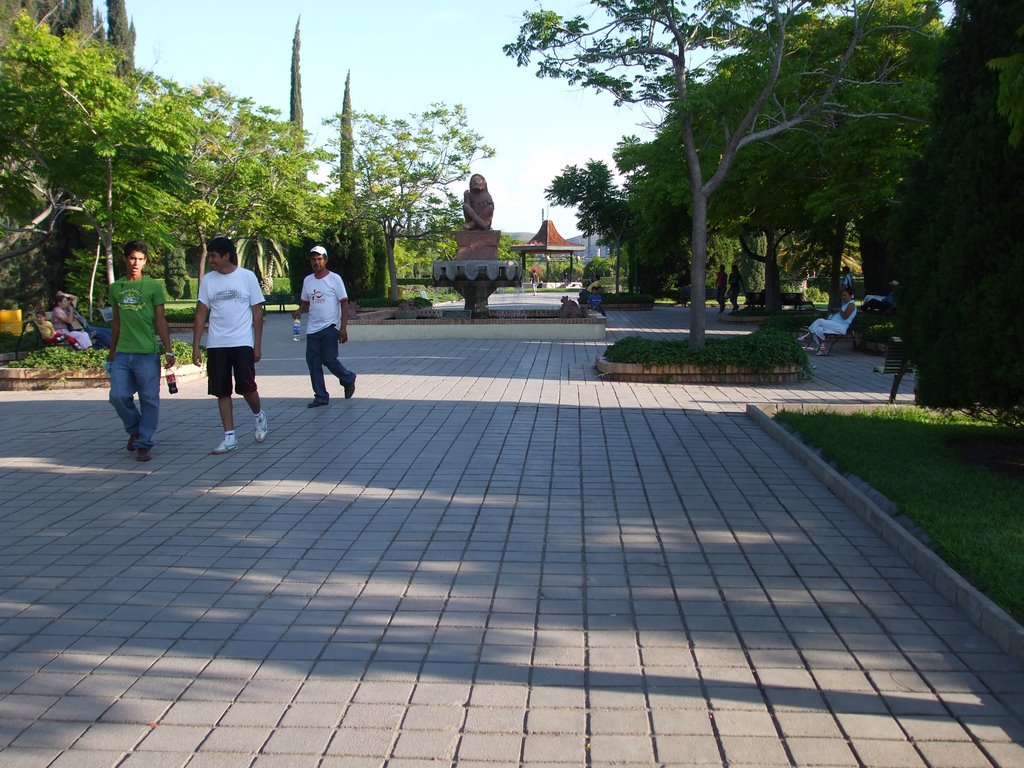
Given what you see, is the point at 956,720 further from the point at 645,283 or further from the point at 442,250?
the point at 645,283

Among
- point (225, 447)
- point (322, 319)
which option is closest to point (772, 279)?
point (322, 319)

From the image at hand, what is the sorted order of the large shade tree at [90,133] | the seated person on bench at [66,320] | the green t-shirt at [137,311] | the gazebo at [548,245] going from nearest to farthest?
the green t-shirt at [137,311]
the seated person on bench at [66,320]
the large shade tree at [90,133]
the gazebo at [548,245]

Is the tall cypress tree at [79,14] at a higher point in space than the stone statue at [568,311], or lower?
higher

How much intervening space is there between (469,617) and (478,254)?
19989 mm

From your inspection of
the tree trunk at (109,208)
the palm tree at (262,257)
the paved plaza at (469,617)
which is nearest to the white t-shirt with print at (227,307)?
the paved plaza at (469,617)

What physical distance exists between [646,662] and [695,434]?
214 inches

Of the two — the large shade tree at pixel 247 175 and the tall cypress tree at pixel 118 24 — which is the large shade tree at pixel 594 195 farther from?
the tall cypress tree at pixel 118 24

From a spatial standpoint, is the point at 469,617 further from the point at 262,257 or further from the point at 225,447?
the point at 262,257

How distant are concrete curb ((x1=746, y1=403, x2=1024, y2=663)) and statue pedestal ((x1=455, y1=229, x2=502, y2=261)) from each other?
16.1 m

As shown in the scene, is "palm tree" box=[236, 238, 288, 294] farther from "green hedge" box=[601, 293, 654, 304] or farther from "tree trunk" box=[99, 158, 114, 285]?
"tree trunk" box=[99, 158, 114, 285]

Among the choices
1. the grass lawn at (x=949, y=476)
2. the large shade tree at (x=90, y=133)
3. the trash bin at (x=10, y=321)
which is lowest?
the grass lawn at (x=949, y=476)

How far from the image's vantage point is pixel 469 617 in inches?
173

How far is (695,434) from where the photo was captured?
9141 mm

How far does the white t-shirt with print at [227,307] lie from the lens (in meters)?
8.24
